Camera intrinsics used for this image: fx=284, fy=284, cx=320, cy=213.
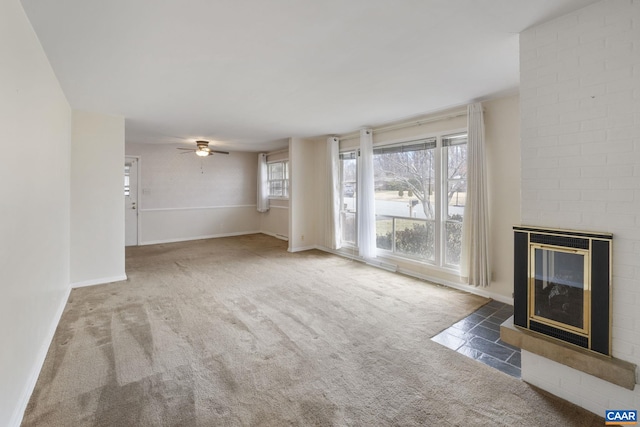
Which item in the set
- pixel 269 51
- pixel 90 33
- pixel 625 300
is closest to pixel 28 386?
pixel 90 33

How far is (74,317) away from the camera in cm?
296

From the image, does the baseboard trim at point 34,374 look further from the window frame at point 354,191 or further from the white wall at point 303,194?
the window frame at point 354,191

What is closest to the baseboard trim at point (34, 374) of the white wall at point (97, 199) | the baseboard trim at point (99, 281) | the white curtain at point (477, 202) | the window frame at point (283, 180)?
the baseboard trim at point (99, 281)

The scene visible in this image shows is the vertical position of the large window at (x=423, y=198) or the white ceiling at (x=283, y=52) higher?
the white ceiling at (x=283, y=52)

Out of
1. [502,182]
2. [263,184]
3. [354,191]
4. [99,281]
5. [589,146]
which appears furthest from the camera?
[263,184]

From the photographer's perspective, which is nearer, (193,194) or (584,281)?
(584,281)

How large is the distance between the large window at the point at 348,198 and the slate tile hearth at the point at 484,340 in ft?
9.24

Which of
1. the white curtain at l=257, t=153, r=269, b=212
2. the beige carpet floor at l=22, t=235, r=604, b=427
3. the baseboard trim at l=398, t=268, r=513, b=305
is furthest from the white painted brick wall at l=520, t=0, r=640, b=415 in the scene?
the white curtain at l=257, t=153, r=269, b=212

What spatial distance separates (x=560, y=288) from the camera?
1857mm

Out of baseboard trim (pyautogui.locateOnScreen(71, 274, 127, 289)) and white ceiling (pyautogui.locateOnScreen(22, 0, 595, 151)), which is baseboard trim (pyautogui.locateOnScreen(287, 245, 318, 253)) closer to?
baseboard trim (pyautogui.locateOnScreen(71, 274, 127, 289))

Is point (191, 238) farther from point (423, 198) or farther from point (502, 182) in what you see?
point (502, 182)

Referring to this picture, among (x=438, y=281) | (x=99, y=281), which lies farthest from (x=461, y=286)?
(x=99, y=281)

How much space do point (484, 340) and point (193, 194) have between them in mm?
7183

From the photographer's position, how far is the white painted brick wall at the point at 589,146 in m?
1.57
